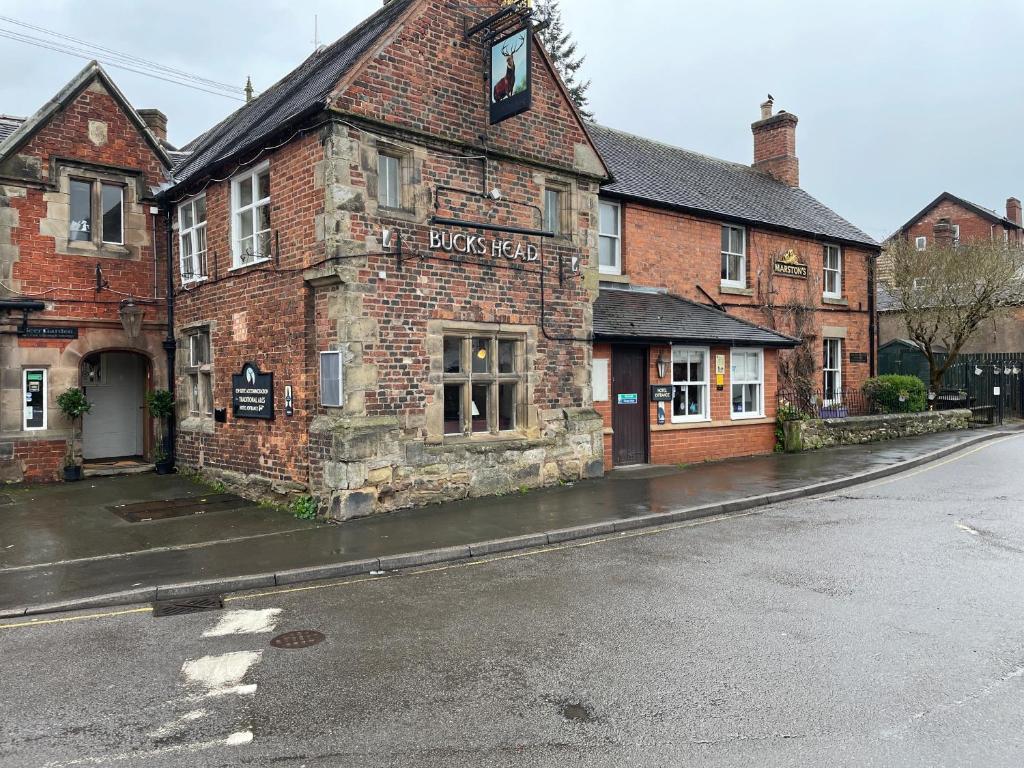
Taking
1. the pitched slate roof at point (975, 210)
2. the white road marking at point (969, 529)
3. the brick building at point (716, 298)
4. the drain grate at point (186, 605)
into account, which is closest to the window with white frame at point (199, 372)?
the drain grate at point (186, 605)

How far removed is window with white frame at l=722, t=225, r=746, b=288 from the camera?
20.2 meters

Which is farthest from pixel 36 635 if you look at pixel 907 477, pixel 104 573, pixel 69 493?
pixel 907 477

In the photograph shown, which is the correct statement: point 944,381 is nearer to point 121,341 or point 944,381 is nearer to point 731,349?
point 731,349

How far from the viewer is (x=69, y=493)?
12.8 m

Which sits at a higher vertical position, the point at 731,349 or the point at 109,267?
the point at 109,267

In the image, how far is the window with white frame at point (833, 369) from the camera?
23.2 metres

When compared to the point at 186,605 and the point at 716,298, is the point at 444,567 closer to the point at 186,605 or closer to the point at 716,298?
the point at 186,605

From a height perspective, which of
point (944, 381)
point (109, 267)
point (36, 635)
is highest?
point (109, 267)

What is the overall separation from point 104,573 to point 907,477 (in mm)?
13737

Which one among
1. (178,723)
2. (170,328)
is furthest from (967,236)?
(178,723)

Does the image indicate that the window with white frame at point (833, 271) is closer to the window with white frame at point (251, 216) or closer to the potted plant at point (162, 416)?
the window with white frame at point (251, 216)

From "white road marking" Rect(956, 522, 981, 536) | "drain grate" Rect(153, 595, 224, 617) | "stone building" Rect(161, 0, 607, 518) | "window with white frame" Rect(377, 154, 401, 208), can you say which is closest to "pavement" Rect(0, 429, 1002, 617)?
"drain grate" Rect(153, 595, 224, 617)

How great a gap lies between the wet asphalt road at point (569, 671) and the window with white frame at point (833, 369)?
15725 mm

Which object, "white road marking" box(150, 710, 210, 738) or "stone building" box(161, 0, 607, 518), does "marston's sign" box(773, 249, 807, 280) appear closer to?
"stone building" box(161, 0, 607, 518)
